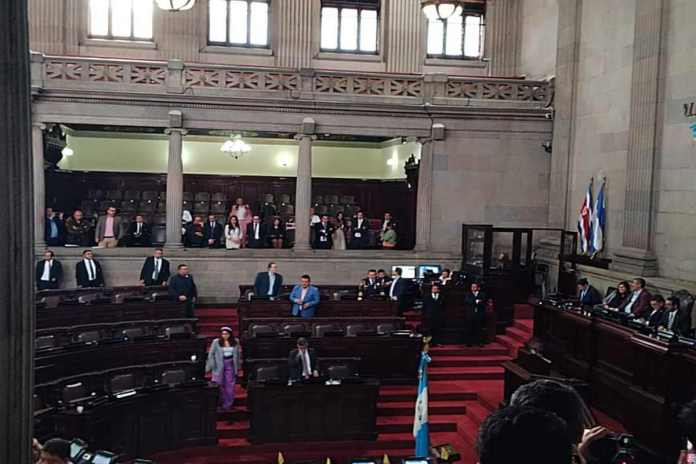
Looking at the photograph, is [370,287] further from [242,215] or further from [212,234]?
[242,215]

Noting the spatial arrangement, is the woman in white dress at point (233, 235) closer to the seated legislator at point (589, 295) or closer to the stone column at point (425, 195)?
the stone column at point (425, 195)

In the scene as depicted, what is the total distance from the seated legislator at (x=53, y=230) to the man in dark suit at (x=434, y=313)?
9.21m

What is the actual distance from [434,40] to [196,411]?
1466 cm

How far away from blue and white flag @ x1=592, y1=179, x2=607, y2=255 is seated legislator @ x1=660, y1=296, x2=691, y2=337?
4113 millimetres

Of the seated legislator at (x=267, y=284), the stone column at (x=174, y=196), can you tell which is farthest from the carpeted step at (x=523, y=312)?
the stone column at (x=174, y=196)

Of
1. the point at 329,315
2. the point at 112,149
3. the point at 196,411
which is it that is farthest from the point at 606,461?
the point at 112,149

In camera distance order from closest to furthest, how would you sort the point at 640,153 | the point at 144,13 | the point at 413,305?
1. the point at 640,153
2. the point at 413,305
3. the point at 144,13

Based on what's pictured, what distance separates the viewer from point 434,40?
2094 cm

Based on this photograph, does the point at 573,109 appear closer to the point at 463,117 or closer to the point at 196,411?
the point at 463,117

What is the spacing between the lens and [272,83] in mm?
16766

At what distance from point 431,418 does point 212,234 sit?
8.36m

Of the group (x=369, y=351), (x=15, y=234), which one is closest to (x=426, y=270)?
(x=369, y=351)

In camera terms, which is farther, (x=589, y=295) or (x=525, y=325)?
(x=525, y=325)

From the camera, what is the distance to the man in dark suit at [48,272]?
1516 cm
